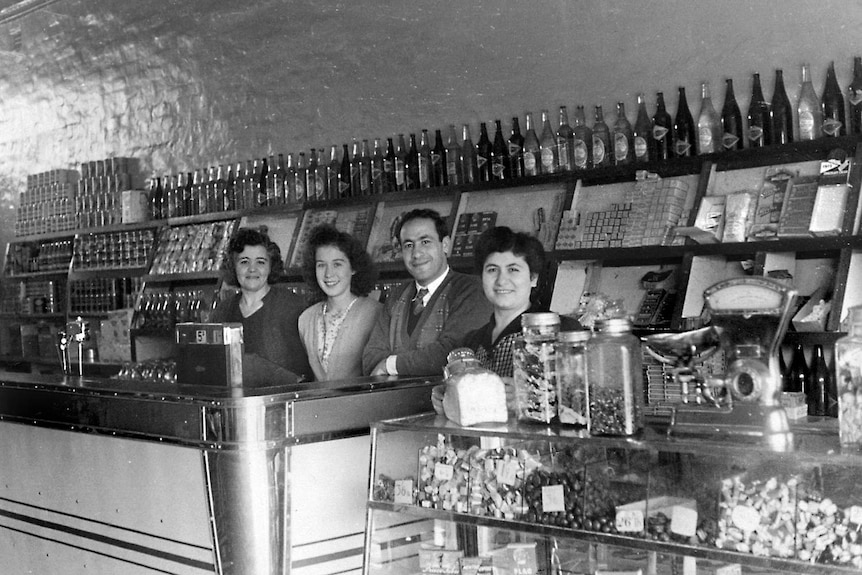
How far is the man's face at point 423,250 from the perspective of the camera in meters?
4.02

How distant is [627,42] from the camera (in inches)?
186

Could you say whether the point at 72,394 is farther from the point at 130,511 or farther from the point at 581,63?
the point at 581,63

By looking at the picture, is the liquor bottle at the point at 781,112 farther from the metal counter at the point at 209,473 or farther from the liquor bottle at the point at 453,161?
the metal counter at the point at 209,473

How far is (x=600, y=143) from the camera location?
4578 millimetres

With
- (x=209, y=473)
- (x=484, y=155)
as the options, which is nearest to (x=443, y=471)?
(x=209, y=473)

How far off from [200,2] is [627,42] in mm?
3576

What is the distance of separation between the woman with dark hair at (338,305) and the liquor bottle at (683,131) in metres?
1.47

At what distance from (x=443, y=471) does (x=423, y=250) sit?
5.90 feet

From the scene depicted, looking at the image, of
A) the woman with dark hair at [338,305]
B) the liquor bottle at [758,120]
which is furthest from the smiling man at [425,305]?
the liquor bottle at [758,120]

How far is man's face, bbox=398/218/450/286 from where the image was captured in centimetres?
402

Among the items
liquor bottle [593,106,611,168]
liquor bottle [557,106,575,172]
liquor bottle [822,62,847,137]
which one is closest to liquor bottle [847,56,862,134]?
liquor bottle [822,62,847,137]

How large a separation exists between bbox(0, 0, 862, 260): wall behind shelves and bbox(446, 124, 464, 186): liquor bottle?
0.12 metres

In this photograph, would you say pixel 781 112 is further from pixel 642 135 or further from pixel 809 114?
pixel 642 135

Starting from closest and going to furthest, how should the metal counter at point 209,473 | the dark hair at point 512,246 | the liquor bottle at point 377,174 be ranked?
the metal counter at point 209,473 < the dark hair at point 512,246 < the liquor bottle at point 377,174
